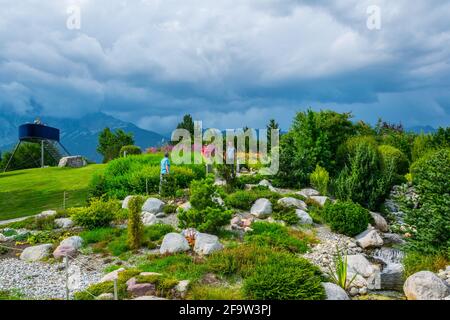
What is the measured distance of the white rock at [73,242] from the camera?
11.2m

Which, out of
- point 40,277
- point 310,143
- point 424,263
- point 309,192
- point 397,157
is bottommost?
point 40,277

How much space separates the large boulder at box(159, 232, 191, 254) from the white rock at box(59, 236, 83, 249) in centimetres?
252

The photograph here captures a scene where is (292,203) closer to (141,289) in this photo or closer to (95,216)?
(95,216)

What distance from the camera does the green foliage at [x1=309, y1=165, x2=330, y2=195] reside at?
18328 millimetres

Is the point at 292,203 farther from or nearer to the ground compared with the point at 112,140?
nearer to the ground

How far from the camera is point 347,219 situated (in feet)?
42.6


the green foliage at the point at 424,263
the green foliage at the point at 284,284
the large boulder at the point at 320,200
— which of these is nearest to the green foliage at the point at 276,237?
the green foliage at the point at 284,284

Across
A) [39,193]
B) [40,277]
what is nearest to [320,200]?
[40,277]

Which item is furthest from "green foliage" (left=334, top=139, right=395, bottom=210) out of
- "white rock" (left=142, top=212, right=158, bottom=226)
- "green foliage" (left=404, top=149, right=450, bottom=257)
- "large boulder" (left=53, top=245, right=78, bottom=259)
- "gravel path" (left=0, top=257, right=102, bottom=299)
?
"gravel path" (left=0, top=257, right=102, bottom=299)

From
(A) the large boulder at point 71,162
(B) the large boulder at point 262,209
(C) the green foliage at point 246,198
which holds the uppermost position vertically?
(A) the large boulder at point 71,162

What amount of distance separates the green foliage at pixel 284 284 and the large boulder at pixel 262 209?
5.79 meters

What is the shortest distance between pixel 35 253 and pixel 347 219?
9160 mm

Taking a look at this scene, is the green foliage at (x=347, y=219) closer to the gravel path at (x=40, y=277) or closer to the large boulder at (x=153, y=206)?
the large boulder at (x=153, y=206)
